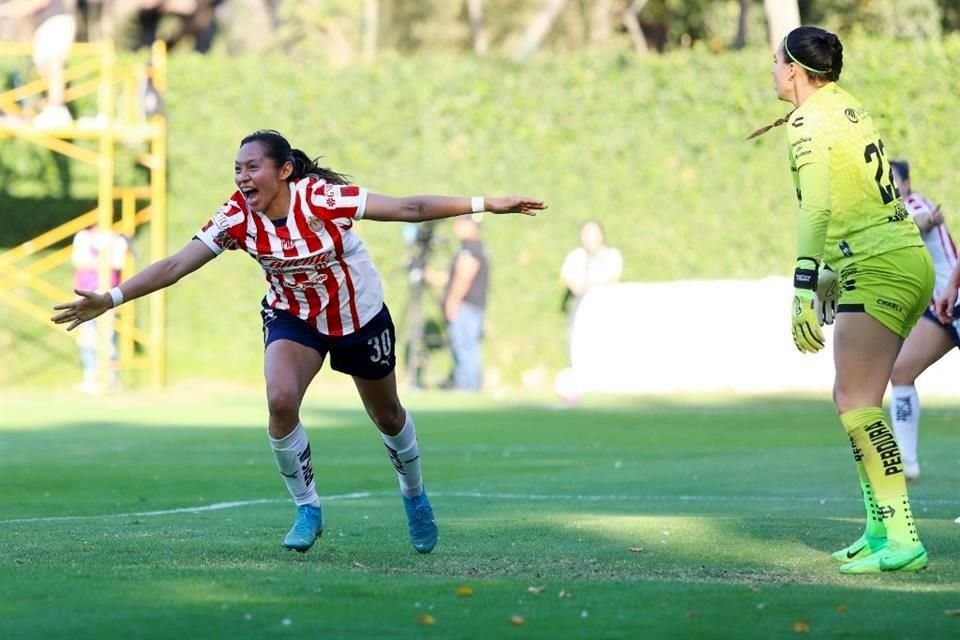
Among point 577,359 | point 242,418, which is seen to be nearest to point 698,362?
point 577,359

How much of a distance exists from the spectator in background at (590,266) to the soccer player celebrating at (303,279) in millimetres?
17126

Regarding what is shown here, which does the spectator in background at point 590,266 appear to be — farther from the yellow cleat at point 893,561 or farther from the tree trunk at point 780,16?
the yellow cleat at point 893,561

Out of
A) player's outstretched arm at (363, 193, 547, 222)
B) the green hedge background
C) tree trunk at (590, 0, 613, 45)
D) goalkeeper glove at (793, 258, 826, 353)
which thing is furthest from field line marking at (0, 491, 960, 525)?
tree trunk at (590, 0, 613, 45)

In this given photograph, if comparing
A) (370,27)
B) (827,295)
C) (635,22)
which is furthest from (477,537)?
(370,27)

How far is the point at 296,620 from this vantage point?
267 inches

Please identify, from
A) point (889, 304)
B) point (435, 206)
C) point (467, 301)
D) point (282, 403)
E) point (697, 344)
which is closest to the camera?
point (889, 304)

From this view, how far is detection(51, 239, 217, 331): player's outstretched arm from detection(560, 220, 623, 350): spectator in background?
1736 centimetres

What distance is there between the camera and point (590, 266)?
26.3 m

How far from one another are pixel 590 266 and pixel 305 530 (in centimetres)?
1761

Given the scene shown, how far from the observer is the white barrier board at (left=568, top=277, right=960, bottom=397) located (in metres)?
24.6

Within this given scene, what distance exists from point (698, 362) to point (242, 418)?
700 cm

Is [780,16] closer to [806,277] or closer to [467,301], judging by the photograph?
[467,301]

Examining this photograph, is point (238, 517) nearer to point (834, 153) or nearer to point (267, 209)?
point (267, 209)

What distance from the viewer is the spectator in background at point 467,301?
85.6 ft
